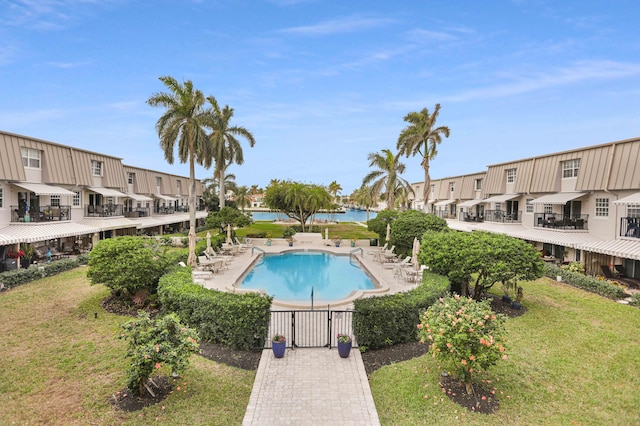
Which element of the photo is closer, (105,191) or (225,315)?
(225,315)

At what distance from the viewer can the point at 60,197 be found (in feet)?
80.5

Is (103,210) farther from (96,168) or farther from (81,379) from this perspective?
(81,379)

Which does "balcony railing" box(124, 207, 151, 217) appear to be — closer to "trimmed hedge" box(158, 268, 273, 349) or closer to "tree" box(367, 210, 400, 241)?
"tree" box(367, 210, 400, 241)

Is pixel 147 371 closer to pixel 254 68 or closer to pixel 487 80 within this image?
pixel 254 68

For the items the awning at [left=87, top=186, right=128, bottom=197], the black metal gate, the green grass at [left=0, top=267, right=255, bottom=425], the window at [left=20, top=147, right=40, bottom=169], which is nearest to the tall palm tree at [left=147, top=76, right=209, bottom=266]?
the window at [left=20, top=147, right=40, bottom=169]

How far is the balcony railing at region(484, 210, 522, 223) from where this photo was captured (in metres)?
27.5

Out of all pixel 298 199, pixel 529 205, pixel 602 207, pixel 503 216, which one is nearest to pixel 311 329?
pixel 602 207

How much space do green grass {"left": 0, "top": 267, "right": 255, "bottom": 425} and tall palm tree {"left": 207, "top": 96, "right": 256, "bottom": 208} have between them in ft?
76.6

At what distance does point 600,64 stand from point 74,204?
35963mm

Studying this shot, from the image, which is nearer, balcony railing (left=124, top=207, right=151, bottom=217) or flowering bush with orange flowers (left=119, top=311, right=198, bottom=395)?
flowering bush with orange flowers (left=119, top=311, right=198, bottom=395)

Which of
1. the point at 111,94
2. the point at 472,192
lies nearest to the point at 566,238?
the point at 472,192

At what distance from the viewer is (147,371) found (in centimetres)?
685

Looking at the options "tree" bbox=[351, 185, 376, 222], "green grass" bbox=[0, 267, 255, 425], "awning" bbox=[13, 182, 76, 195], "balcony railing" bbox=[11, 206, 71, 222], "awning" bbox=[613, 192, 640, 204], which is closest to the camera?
"green grass" bbox=[0, 267, 255, 425]

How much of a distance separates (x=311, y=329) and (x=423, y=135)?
2590cm
